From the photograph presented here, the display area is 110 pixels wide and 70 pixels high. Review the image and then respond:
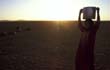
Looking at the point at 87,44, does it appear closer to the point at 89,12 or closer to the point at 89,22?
the point at 89,22

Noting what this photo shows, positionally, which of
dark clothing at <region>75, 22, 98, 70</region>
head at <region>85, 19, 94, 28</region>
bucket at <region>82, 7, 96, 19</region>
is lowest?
dark clothing at <region>75, 22, 98, 70</region>

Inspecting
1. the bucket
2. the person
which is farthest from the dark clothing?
the bucket

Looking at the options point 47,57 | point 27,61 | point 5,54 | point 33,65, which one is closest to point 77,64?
point 33,65

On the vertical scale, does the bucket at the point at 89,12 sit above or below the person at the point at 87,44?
above

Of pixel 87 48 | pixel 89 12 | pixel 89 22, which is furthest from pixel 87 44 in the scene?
pixel 89 12

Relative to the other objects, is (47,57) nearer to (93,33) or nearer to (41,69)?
Answer: (41,69)

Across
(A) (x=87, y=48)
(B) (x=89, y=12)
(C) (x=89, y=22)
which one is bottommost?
(A) (x=87, y=48)

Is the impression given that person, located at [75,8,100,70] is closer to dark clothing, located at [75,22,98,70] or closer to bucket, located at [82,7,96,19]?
dark clothing, located at [75,22,98,70]

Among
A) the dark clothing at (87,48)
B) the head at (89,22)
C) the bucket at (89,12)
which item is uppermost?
the bucket at (89,12)

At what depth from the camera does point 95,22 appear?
8945mm

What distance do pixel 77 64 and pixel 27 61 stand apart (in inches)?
335

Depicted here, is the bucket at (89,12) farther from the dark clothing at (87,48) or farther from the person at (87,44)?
the dark clothing at (87,48)

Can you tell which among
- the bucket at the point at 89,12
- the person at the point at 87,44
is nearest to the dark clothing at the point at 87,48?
the person at the point at 87,44

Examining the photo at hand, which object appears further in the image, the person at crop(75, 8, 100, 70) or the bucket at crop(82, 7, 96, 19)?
the person at crop(75, 8, 100, 70)
